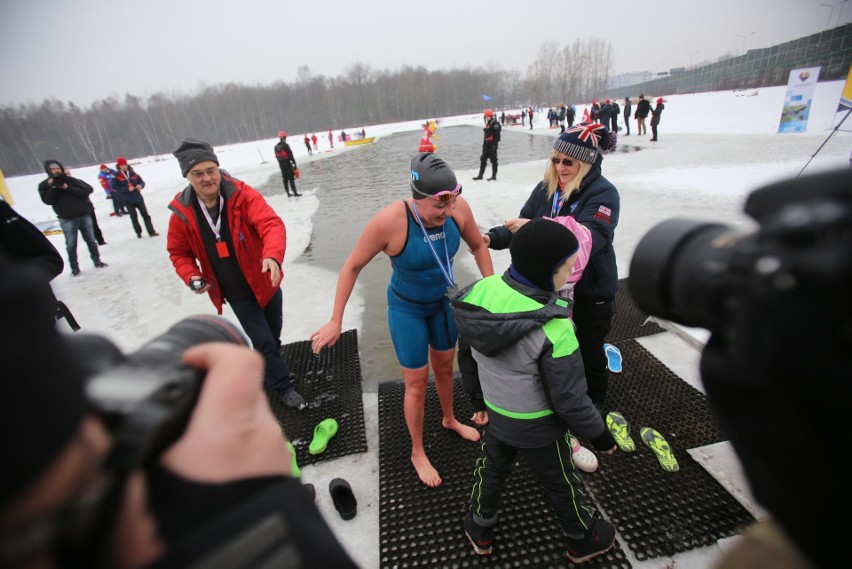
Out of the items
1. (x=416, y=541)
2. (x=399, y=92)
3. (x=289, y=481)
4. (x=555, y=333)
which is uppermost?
(x=399, y=92)

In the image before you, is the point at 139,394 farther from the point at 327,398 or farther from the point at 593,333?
the point at 327,398

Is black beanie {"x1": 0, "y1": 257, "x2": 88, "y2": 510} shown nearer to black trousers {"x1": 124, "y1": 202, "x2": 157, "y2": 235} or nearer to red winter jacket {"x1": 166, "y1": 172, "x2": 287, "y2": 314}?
red winter jacket {"x1": 166, "y1": 172, "x2": 287, "y2": 314}

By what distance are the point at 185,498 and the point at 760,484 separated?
77 centimetres

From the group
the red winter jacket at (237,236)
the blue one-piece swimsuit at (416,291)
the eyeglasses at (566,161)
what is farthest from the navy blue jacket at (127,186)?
the eyeglasses at (566,161)

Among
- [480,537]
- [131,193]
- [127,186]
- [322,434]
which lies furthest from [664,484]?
[127,186]

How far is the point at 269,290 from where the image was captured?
3.02 m

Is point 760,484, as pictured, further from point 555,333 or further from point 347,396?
point 347,396

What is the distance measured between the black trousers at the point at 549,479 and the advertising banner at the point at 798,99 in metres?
16.5

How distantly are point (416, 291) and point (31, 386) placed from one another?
199 cm

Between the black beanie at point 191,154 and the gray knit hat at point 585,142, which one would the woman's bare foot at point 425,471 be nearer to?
the gray knit hat at point 585,142

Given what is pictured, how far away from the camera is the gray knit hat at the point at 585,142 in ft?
7.97

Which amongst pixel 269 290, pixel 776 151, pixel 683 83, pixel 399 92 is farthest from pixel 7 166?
pixel 683 83

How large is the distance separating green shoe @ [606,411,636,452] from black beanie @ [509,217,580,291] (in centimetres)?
141

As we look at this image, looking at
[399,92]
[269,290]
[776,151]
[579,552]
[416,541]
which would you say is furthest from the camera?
[399,92]
